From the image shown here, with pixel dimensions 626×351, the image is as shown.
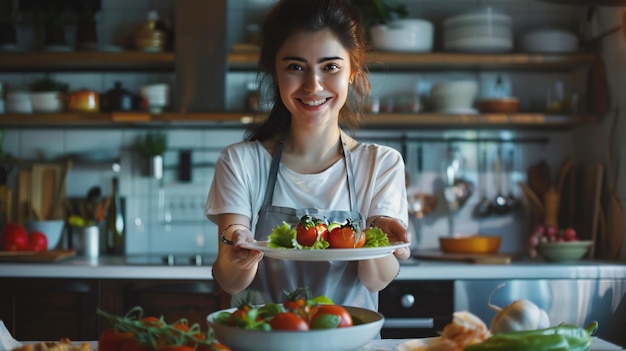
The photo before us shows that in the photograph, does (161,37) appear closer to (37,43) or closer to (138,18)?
(138,18)

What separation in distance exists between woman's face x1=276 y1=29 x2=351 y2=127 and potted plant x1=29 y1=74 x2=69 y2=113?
1.92 m

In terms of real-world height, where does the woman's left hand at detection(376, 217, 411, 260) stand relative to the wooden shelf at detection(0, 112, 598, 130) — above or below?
below

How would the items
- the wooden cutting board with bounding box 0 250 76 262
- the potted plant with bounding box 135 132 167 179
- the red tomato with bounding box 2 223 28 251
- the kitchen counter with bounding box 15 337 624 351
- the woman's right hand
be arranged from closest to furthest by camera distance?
the kitchen counter with bounding box 15 337 624 351 → the woman's right hand → the wooden cutting board with bounding box 0 250 76 262 → the red tomato with bounding box 2 223 28 251 → the potted plant with bounding box 135 132 167 179

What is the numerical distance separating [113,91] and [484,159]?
1.74 m

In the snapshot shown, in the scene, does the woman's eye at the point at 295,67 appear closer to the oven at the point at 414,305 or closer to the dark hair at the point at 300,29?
the dark hair at the point at 300,29

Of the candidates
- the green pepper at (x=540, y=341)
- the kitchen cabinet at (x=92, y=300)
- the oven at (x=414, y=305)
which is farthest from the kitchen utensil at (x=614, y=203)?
the green pepper at (x=540, y=341)

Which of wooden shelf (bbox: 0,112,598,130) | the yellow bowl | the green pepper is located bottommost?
the yellow bowl

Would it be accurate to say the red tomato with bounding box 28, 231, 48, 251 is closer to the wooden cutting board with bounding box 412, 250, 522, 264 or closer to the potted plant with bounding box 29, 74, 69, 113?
the potted plant with bounding box 29, 74, 69, 113

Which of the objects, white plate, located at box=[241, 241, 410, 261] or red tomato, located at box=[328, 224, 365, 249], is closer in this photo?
white plate, located at box=[241, 241, 410, 261]

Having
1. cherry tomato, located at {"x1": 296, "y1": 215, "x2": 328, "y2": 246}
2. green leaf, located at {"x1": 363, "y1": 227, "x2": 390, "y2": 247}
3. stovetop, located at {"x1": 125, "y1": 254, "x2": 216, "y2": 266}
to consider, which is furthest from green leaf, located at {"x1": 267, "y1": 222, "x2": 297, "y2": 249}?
stovetop, located at {"x1": 125, "y1": 254, "x2": 216, "y2": 266}

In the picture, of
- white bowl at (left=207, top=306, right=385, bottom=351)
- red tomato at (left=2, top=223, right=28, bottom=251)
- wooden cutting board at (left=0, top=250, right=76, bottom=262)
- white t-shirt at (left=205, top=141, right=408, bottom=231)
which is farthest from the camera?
red tomato at (left=2, top=223, right=28, bottom=251)

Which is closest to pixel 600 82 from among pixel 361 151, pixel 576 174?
pixel 576 174

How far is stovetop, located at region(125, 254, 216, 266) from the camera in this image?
2.92 m

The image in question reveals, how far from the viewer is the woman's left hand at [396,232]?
58.5 inches
